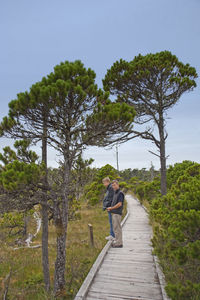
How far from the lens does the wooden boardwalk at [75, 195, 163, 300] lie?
11.4ft

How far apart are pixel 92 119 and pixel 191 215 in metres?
3.05

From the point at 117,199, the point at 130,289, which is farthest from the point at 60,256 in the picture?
the point at 117,199

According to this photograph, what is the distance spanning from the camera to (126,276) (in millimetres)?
4164

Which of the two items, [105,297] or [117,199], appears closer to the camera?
[105,297]

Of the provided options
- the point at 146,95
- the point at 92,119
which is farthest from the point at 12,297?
the point at 146,95

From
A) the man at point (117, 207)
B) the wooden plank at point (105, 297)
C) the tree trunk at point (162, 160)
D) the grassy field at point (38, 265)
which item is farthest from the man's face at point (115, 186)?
the tree trunk at point (162, 160)

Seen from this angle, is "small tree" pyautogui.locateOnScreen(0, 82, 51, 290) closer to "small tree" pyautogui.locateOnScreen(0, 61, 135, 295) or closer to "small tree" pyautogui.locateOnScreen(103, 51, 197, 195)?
"small tree" pyautogui.locateOnScreen(0, 61, 135, 295)

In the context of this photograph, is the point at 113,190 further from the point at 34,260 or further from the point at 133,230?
the point at 34,260

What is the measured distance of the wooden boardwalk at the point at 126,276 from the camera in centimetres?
349

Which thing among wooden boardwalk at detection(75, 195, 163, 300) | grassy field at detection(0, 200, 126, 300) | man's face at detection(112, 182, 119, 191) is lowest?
grassy field at detection(0, 200, 126, 300)

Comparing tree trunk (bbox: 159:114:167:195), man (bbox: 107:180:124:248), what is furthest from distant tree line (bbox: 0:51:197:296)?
tree trunk (bbox: 159:114:167:195)

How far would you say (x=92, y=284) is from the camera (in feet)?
12.7

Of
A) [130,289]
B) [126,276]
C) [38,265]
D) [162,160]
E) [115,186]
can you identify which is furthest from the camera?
[162,160]

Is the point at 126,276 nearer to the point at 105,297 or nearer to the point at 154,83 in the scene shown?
the point at 105,297
